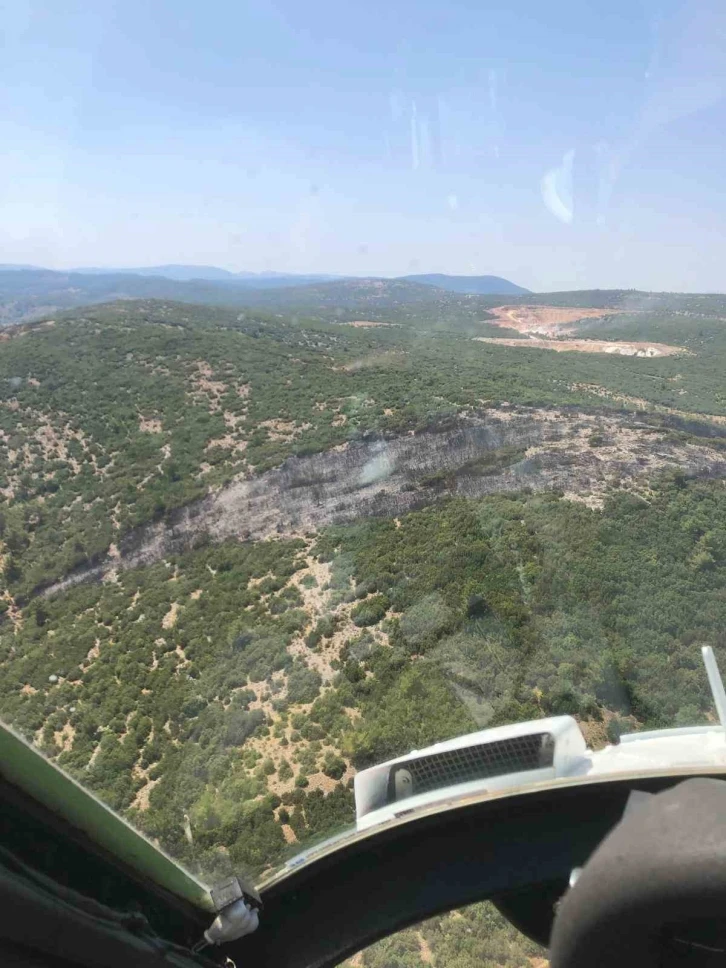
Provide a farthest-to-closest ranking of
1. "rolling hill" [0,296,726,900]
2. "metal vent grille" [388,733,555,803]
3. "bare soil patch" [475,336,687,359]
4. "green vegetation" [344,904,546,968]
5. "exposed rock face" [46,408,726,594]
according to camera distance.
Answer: "bare soil patch" [475,336,687,359] < "exposed rock face" [46,408,726,594] < "rolling hill" [0,296,726,900] < "green vegetation" [344,904,546,968] < "metal vent grille" [388,733,555,803]

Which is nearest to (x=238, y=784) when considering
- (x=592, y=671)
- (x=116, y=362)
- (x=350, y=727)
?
(x=350, y=727)

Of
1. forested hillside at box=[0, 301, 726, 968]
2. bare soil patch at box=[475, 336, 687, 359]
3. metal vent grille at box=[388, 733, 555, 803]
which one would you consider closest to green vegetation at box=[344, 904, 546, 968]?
forested hillside at box=[0, 301, 726, 968]

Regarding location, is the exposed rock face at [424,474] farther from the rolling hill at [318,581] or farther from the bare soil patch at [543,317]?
the bare soil patch at [543,317]

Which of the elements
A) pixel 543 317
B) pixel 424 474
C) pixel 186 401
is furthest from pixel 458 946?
pixel 543 317

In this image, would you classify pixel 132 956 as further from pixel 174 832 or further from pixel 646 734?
pixel 174 832

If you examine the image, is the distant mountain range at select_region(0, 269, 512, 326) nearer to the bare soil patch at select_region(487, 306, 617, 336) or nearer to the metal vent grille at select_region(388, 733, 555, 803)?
the bare soil patch at select_region(487, 306, 617, 336)

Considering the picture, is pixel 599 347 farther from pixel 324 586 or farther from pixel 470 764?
pixel 470 764

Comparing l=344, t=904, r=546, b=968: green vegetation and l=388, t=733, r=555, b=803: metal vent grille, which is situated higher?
l=388, t=733, r=555, b=803: metal vent grille
